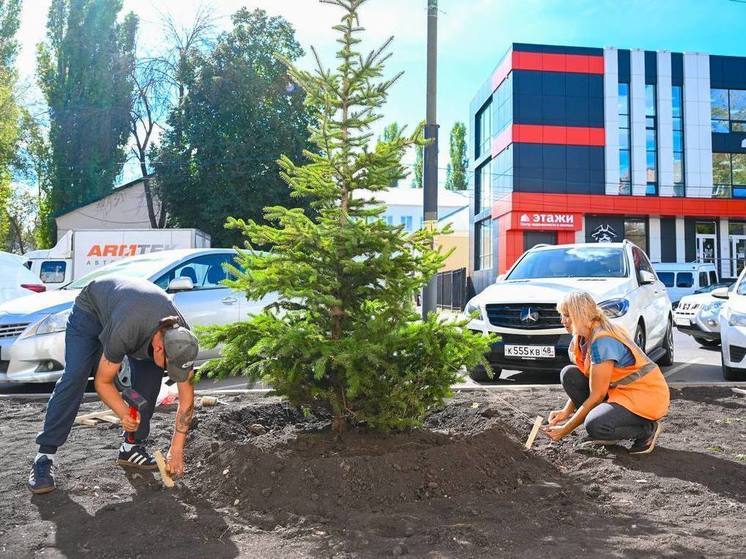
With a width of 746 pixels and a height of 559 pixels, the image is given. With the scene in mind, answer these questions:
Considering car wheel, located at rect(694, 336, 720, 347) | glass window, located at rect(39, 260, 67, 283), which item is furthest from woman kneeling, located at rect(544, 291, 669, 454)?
glass window, located at rect(39, 260, 67, 283)

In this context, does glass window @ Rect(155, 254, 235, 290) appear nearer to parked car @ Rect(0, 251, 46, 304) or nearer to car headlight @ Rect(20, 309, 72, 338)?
car headlight @ Rect(20, 309, 72, 338)

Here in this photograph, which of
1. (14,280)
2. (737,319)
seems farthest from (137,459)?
(14,280)

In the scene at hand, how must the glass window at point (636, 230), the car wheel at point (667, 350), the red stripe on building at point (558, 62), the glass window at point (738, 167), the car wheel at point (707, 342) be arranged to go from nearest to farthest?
1. the car wheel at point (667, 350)
2. the car wheel at point (707, 342)
3. the red stripe on building at point (558, 62)
4. the glass window at point (636, 230)
5. the glass window at point (738, 167)

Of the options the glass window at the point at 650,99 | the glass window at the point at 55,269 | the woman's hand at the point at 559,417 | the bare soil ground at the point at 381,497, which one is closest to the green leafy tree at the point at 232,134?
the glass window at the point at 55,269

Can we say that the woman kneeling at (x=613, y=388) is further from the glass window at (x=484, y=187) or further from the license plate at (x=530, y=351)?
the glass window at (x=484, y=187)

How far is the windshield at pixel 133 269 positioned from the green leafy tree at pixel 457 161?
5694 centimetres

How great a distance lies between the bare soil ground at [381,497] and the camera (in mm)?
2811

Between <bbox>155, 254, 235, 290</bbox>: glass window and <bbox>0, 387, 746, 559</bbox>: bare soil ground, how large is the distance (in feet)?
11.8

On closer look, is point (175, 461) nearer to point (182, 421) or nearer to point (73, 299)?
point (182, 421)

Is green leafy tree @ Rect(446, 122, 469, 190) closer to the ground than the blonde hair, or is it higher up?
higher up

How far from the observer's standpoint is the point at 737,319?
7664 millimetres

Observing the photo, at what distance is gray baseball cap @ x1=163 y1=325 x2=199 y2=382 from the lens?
10.8ft

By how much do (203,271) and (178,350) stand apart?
5260 mm

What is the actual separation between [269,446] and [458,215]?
47.4 m
